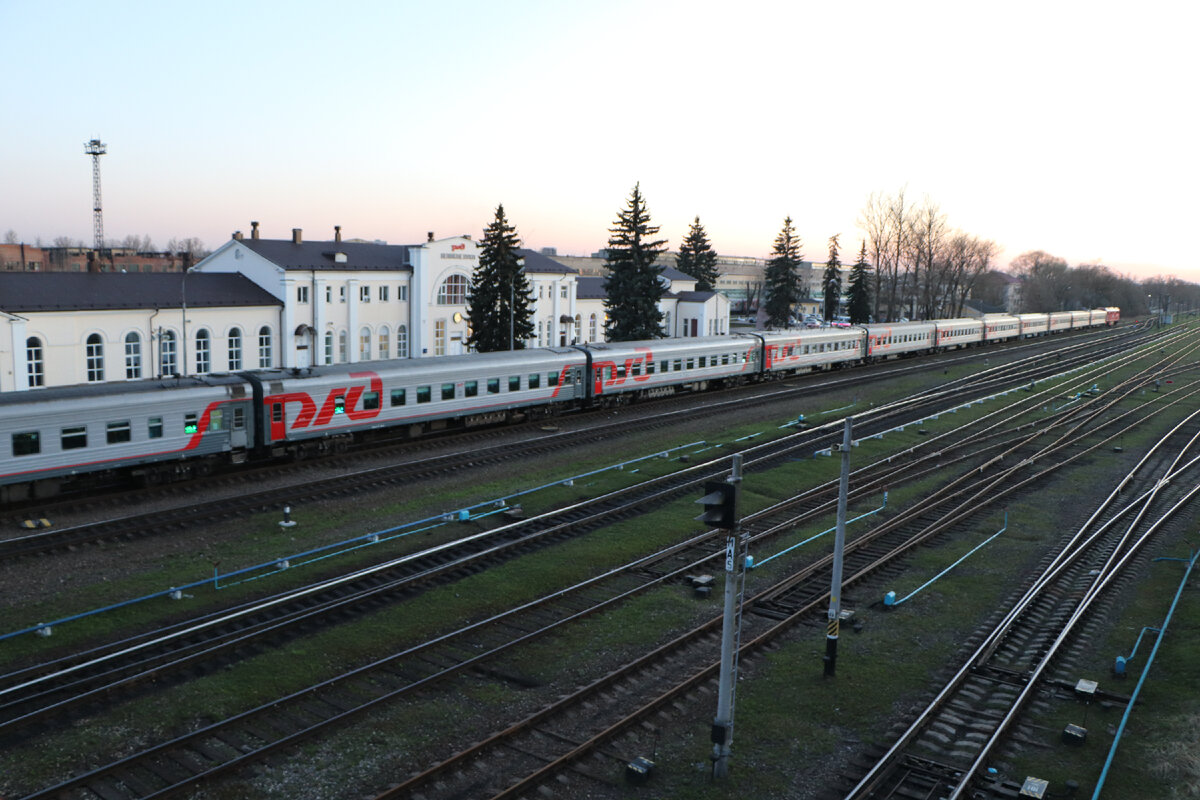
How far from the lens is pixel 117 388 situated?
2623 cm

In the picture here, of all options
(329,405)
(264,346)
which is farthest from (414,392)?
(264,346)

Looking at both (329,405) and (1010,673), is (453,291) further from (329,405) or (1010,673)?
(1010,673)

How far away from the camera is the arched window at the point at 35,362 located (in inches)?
1773

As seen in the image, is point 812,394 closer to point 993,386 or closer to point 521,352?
point 993,386

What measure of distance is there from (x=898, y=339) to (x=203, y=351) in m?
50.8

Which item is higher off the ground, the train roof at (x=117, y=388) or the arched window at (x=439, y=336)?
the arched window at (x=439, y=336)

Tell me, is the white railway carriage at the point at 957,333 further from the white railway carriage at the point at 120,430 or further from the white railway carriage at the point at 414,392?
the white railway carriage at the point at 120,430

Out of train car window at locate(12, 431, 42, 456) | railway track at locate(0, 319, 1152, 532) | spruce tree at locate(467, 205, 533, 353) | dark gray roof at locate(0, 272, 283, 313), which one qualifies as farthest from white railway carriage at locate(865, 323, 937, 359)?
train car window at locate(12, 431, 42, 456)

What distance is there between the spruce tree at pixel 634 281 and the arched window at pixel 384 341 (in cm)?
1634

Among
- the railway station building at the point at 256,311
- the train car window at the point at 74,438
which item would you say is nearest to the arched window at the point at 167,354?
the railway station building at the point at 256,311

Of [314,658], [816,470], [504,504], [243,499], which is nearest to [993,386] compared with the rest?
[816,470]

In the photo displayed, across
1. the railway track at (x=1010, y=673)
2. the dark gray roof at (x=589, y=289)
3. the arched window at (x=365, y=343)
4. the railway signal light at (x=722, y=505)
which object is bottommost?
the railway track at (x=1010, y=673)

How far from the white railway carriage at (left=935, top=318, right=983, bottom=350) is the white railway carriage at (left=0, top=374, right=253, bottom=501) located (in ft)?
216

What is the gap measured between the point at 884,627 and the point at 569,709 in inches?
289
